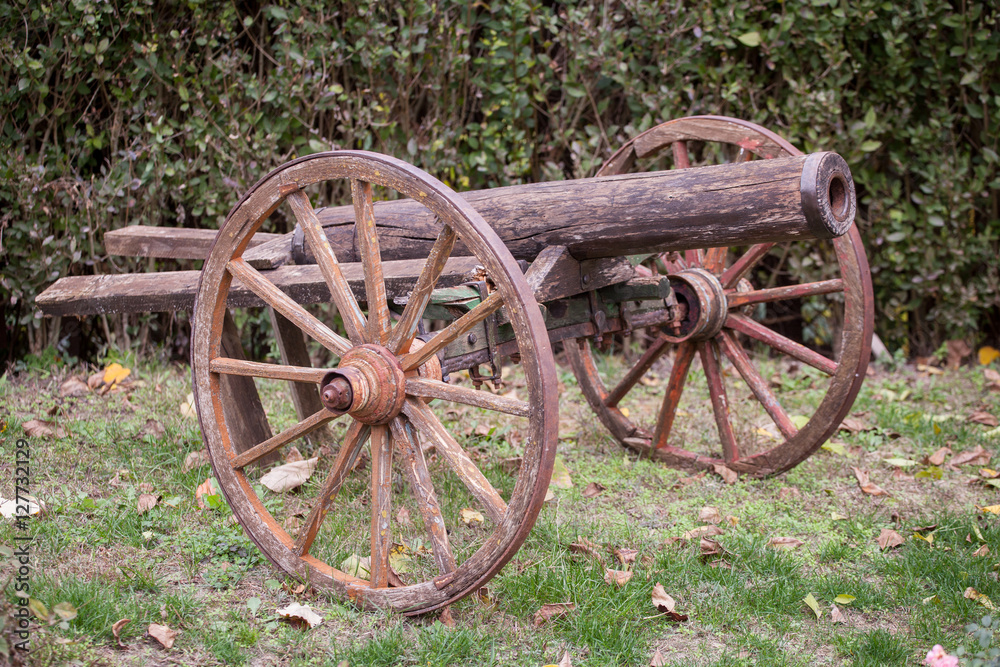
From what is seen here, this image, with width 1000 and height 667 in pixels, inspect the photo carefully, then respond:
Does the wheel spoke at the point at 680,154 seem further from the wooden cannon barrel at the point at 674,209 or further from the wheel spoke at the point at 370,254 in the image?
the wheel spoke at the point at 370,254

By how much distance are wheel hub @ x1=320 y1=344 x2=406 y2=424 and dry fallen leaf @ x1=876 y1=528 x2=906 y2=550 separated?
5.26 ft

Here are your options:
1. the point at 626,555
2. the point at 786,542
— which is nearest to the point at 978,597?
the point at 786,542

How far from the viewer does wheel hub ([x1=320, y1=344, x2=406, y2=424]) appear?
2025 millimetres

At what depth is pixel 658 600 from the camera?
2203 millimetres

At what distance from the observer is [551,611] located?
2.15 metres

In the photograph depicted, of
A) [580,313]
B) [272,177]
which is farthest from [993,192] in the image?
[272,177]

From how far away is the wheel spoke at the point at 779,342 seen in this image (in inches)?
118

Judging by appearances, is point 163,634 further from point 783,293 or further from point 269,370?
point 783,293

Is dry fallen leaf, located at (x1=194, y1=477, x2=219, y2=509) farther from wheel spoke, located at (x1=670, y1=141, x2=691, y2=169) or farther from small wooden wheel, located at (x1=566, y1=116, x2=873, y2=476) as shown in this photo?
wheel spoke, located at (x1=670, y1=141, x2=691, y2=169)

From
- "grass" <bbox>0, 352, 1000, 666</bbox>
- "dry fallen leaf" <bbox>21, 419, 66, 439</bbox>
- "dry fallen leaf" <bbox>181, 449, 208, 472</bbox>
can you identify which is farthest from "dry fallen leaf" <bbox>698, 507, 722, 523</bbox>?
"dry fallen leaf" <bbox>21, 419, 66, 439</bbox>

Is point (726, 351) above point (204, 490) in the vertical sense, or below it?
above

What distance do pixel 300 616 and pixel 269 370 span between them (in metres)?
0.65

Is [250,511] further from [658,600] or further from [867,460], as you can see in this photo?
[867,460]

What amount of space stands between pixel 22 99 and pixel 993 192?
16.6 ft
